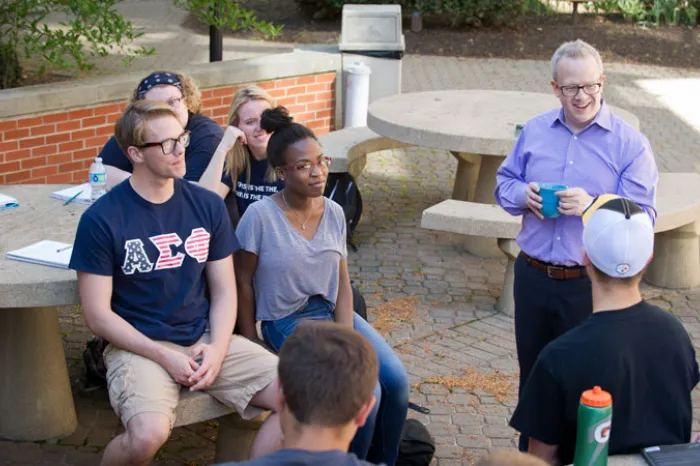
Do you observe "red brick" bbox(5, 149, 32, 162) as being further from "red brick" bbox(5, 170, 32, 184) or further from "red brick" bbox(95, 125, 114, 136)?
"red brick" bbox(95, 125, 114, 136)

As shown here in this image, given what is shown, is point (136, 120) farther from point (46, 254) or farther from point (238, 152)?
point (238, 152)

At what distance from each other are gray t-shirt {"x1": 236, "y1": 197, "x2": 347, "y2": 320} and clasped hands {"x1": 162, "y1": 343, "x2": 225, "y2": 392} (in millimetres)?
366

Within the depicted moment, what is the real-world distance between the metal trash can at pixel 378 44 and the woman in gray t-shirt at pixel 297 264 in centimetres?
681

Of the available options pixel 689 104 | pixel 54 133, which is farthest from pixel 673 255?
pixel 689 104

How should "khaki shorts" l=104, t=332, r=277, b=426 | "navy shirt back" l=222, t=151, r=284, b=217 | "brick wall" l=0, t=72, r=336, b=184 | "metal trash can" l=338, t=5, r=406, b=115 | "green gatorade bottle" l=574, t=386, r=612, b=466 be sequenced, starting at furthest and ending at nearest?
"metal trash can" l=338, t=5, r=406, b=115
"brick wall" l=0, t=72, r=336, b=184
"navy shirt back" l=222, t=151, r=284, b=217
"khaki shorts" l=104, t=332, r=277, b=426
"green gatorade bottle" l=574, t=386, r=612, b=466

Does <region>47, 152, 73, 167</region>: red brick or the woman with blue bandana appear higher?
the woman with blue bandana

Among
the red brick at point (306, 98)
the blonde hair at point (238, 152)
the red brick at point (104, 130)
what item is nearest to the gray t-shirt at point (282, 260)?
the blonde hair at point (238, 152)

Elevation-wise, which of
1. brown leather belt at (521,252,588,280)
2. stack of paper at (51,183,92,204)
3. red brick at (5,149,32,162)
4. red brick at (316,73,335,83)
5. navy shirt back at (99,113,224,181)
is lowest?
red brick at (5,149,32,162)

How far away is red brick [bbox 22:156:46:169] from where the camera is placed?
776 cm

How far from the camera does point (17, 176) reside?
25.3ft

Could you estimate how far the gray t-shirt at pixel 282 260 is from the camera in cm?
429

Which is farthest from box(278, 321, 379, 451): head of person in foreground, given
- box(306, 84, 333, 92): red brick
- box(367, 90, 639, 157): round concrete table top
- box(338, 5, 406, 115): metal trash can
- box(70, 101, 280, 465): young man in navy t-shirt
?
box(338, 5, 406, 115): metal trash can

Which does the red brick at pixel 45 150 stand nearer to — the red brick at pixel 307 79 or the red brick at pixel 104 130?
the red brick at pixel 104 130

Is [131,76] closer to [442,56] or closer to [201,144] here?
[201,144]
